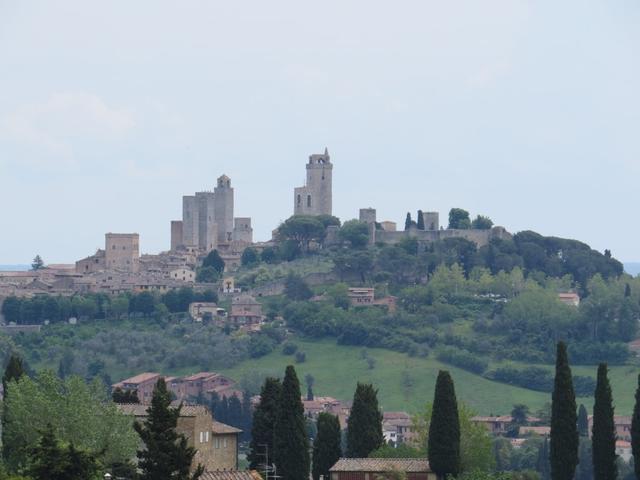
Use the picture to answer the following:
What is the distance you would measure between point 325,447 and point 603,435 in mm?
9544

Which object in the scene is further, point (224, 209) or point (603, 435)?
point (224, 209)

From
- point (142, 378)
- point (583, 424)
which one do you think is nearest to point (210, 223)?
point (142, 378)

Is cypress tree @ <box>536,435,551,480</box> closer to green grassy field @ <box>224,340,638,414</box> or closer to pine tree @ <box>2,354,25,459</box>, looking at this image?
green grassy field @ <box>224,340,638,414</box>

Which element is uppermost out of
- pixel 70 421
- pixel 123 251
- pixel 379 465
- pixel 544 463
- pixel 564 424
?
pixel 123 251

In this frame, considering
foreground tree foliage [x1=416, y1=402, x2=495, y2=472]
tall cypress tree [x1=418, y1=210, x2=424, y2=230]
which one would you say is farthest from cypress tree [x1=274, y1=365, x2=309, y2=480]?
tall cypress tree [x1=418, y1=210, x2=424, y2=230]

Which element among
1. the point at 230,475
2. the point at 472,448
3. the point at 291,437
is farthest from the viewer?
the point at 472,448

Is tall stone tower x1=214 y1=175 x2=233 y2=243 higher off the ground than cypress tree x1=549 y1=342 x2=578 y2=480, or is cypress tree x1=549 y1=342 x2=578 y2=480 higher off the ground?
tall stone tower x1=214 y1=175 x2=233 y2=243

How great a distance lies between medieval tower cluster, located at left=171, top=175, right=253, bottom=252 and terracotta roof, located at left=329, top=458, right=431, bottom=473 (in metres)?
107

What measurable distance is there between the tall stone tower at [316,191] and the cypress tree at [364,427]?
103 metres

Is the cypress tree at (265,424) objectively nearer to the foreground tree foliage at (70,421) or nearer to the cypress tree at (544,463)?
the foreground tree foliage at (70,421)

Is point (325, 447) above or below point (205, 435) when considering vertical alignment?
below

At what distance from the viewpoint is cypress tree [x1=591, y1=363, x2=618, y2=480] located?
59500mm

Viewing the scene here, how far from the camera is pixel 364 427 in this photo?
66250 mm

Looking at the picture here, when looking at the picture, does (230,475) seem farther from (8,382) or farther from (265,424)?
(265,424)
